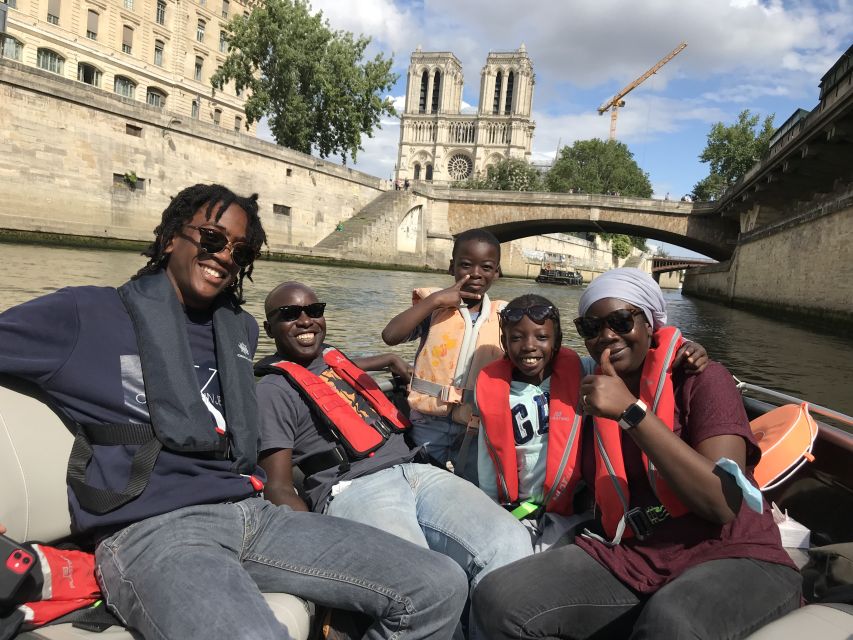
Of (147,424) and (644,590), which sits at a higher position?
(147,424)

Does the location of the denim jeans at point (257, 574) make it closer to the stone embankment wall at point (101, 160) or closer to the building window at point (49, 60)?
the stone embankment wall at point (101, 160)

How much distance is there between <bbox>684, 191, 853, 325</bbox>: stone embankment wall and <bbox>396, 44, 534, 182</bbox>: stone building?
217 feet

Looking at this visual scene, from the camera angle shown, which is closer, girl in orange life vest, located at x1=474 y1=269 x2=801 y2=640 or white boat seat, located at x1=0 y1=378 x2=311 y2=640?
white boat seat, located at x1=0 y1=378 x2=311 y2=640

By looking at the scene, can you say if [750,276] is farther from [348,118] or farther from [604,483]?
[604,483]

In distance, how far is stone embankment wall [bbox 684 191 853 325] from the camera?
13.5 metres

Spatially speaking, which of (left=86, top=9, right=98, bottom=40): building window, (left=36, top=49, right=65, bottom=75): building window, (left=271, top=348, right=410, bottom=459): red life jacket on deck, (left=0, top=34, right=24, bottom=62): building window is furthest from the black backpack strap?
(left=86, top=9, right=98, bottom=40): building window

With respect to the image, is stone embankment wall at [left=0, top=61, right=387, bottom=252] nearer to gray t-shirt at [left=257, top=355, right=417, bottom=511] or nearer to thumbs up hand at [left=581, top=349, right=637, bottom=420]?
gray t-shirt at [left=257, top=355, right=417, bottom=511]

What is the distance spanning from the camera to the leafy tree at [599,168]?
196 ft

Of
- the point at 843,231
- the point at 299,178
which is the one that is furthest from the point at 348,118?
the point at 843,231

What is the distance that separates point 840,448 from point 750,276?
23568 mm

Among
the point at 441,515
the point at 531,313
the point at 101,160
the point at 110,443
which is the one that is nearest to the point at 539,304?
the point at 531,313

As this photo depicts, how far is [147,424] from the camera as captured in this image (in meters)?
1.53

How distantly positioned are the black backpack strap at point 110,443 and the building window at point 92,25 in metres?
35.5

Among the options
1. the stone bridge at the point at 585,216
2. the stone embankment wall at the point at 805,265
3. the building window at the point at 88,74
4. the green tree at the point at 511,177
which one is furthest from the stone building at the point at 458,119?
the stone embankment wall at the point at 805,265
